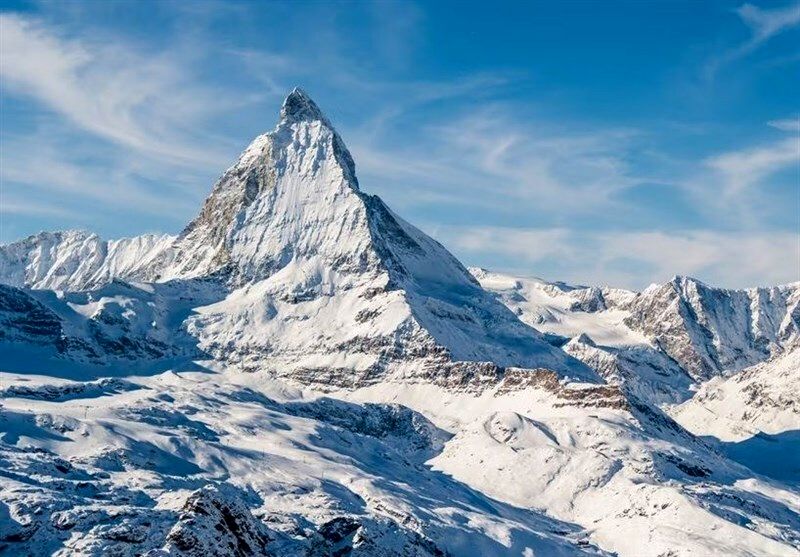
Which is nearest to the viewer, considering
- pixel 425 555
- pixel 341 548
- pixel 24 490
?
pixel 341 548

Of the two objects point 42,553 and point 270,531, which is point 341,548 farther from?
point 42,553

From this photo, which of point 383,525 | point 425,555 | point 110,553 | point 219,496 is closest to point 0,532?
point 110,553

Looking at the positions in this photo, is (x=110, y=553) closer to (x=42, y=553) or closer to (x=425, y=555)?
(x=42, y=553)

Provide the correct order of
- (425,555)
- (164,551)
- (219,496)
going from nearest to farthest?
(164,551), (219,496), (425,555)

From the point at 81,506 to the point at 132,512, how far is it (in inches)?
552

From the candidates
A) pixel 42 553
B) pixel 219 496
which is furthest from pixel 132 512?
pixel 219 496

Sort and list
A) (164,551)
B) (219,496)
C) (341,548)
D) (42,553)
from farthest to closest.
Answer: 1. (341,548)
2. (42,553)
3. (219,496)
4. (164,551)

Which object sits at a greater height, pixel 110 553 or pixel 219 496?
pixel 219 496

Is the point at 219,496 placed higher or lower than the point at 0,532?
higher

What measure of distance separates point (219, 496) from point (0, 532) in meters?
34.9

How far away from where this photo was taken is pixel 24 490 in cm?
17112

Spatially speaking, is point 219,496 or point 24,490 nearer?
point 219,496

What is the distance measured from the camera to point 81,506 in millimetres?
159000

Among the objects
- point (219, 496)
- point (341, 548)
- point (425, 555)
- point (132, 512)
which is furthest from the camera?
point (425, 555)
